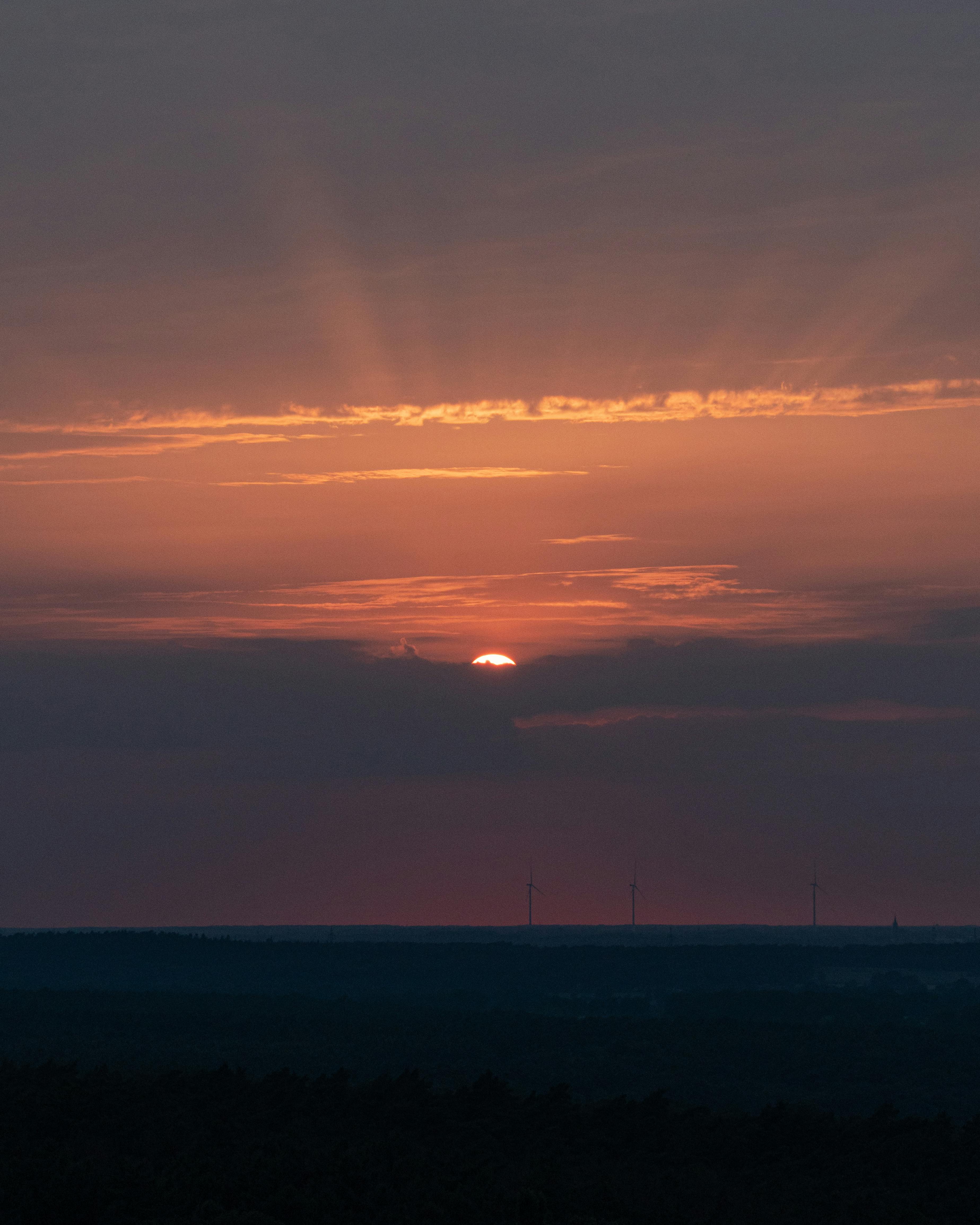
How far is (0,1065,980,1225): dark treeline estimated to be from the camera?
75.1m

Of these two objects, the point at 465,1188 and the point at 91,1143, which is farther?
the point at 91,1143

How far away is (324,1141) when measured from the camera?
99188mm

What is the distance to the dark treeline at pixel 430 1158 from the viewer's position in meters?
75.1

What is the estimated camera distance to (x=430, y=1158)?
93.6 meters

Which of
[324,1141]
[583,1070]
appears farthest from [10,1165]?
[583,1070]

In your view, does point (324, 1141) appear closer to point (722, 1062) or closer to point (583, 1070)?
point (583, 1070)

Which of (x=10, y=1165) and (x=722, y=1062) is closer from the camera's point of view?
(x=10, y=1165)

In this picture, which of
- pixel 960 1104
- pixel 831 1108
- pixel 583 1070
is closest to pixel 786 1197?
pixel 831 1108

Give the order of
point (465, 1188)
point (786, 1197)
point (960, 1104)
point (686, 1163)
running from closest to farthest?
1. point (465, 1188)
2. point (786, 1197)
3. point (686, 1163)
4. point (960, 1104)

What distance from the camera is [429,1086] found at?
387 ft

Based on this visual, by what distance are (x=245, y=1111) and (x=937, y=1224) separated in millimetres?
45918

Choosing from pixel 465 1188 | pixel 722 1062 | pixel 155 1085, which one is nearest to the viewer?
pixel 465 1188

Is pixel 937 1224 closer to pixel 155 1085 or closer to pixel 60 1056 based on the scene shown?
pixel 155 1085

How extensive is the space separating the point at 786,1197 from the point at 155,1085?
150ft
